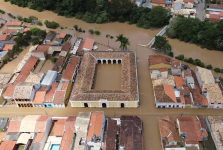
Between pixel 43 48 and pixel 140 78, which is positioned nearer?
pixel 140 78

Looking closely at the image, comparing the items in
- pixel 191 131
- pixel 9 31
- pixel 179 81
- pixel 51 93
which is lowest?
pixel 191 131

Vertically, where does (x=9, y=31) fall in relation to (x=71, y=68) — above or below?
above

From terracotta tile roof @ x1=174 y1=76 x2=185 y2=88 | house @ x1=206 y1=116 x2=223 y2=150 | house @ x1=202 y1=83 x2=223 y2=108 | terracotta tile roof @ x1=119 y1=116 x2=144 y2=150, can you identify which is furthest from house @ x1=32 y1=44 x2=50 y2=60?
house @ x1=206 y1=116 x2=223 y2=150

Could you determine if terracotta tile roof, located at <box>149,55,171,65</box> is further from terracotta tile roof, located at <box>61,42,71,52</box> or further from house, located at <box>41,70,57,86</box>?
house, located at <box>41,70,57,86</box>

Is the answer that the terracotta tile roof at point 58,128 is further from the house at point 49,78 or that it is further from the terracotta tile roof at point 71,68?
the terracotta tile roof at point 71,68

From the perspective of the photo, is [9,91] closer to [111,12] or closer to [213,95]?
[111,12]

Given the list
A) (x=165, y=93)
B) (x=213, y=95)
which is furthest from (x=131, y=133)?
(x=213, y=95)

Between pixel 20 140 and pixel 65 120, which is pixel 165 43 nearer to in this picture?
pixel 65 120
